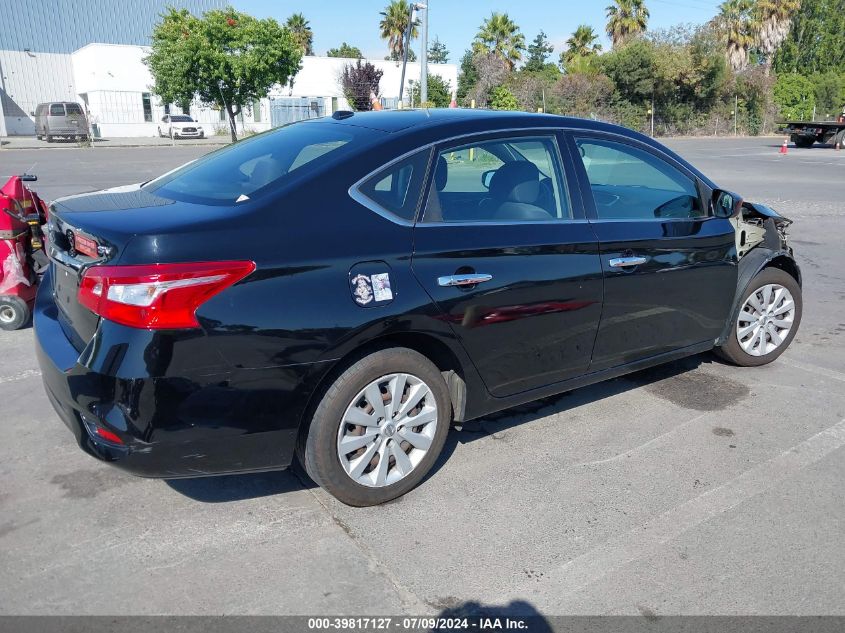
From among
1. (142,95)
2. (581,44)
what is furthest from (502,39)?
(142,95)

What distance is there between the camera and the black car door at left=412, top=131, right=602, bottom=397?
3.35 meters

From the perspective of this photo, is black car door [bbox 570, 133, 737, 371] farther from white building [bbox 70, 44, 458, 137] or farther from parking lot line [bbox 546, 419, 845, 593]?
white building [bbox 70, 44, 458, 137]

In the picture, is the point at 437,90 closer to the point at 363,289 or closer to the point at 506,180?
the point at 506,180

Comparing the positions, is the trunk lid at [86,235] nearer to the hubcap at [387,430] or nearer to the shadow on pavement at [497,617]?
the hubcap at [387,430]

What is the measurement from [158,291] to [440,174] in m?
1.46

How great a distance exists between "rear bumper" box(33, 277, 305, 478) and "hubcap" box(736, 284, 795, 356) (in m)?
3.40

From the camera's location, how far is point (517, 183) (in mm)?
3840

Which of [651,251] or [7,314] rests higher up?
[651,251]

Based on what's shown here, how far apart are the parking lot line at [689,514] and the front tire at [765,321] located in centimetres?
91

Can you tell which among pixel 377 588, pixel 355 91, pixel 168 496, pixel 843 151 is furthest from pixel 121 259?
pixel 355 91

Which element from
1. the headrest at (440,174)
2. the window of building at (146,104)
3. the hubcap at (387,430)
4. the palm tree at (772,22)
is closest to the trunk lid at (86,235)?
the hubcap at (387,430)

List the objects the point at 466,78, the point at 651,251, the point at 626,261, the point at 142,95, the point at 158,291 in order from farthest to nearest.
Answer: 1. the point at 466,78
2. the point at 142,95
3. the point at 651,251
4. the point at 626,261
5. the point at 158,291

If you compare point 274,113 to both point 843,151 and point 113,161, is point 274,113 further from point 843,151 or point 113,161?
point 843,151

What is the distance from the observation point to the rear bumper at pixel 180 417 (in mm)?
2744
